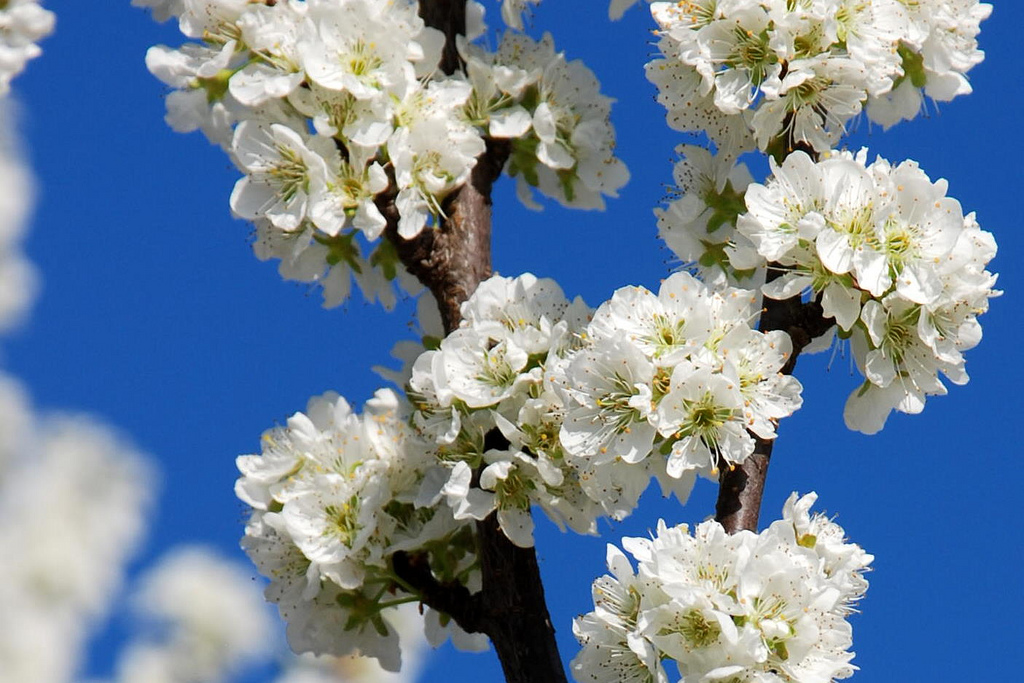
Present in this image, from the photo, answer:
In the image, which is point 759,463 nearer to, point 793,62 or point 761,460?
point 761,460

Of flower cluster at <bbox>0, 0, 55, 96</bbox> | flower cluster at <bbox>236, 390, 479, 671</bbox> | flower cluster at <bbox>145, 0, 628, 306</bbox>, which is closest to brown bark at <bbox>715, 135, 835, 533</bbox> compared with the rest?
flower cluster at <bbox>236, 390, 479, 671</bbox>

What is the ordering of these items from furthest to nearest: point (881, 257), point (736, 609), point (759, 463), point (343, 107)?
point (343, 107) → point (759, 463) → point (881, 257) → point (736, 609)

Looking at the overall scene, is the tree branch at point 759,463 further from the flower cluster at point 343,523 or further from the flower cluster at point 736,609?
the flower cluster at point 343,523

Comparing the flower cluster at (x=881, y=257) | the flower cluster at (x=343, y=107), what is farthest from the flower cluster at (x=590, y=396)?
the flower cluster at (x=343, y=107)

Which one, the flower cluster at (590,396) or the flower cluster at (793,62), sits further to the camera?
the flower cluster at (793,62)

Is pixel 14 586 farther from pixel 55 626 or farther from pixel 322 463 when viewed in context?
pixel 322 463

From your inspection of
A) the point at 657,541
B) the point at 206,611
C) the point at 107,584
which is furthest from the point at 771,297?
the point at 206,611

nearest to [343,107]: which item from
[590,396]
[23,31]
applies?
[23,31]
